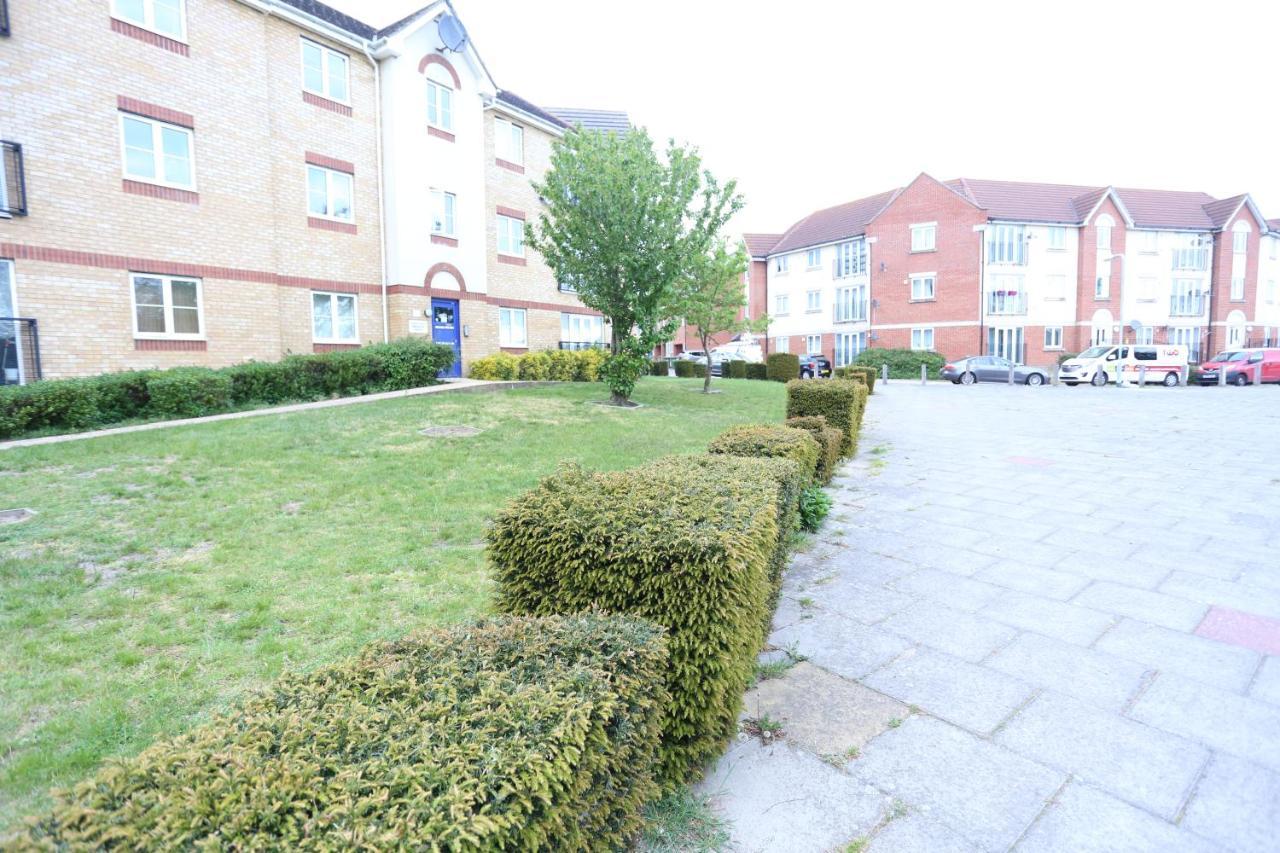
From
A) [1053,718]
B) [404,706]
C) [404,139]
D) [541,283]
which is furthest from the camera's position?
[541,283]

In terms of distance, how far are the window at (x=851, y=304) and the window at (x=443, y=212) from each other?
1263 inches

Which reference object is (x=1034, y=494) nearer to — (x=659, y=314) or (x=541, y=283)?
(x=659, y=314)

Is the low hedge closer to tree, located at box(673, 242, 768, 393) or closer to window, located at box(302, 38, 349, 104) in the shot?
tree, located at box(673, 242, 768, 393)

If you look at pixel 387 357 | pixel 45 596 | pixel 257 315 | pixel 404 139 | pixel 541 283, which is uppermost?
pixel 404 139

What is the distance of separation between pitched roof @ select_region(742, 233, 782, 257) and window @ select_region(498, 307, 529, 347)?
3428 centimetres

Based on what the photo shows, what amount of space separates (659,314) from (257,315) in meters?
9.63

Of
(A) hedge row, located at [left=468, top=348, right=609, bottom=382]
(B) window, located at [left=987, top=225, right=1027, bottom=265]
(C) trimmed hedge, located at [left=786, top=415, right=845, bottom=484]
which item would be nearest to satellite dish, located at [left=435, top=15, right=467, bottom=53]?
(A) hedge row, located at [left=468, top=348, right=609, bottom=382]

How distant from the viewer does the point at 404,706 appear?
1688 millimetres

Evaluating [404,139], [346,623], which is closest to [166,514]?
[346,623]

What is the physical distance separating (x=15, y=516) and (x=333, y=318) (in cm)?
1281

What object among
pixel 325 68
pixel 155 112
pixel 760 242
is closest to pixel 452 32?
pixel 325 68

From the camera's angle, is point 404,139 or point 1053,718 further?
point 404,139

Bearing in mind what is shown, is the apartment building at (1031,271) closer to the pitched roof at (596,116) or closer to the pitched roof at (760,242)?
the pitched roof at (760,242)

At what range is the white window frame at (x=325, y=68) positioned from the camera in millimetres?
16875
